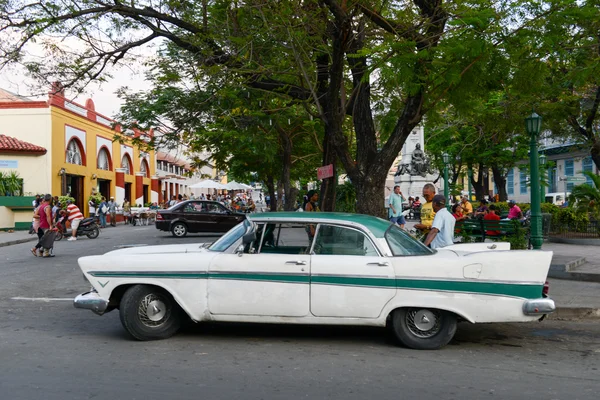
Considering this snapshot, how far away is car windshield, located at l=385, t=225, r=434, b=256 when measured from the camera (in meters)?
6.27

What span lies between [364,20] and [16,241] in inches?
659

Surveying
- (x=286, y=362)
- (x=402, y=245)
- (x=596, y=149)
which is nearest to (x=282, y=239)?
(x=402, y=245)

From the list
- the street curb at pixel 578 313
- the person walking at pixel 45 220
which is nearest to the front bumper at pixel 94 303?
the street curb at pixel 578 313

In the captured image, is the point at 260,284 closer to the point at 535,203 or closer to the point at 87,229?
the point at 535,203

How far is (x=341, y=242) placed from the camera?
6348 millimetres

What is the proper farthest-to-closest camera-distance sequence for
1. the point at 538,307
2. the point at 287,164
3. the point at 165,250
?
the point at 287,164 < the point at 165,250 < the point at 538,307

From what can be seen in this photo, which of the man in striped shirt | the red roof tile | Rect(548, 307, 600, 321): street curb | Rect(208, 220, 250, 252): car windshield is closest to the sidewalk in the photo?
Rect(548, 307, 600, 321): street curb

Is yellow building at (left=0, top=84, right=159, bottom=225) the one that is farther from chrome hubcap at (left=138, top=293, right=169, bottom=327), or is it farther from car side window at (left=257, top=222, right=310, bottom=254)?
car side window at (left=257, top=222, right=310, bottom=254)

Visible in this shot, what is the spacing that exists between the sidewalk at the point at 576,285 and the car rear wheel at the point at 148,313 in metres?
5.11

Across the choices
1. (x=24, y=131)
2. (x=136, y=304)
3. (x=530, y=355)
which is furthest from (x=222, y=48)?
(x=24, y=131)

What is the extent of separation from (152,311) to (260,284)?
49.4 inches

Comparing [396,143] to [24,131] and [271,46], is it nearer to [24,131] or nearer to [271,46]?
[271,46]

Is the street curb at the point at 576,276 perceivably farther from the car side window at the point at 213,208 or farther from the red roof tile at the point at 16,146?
the red roof tile at the point at 16,146

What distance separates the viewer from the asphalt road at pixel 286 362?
4.81m
